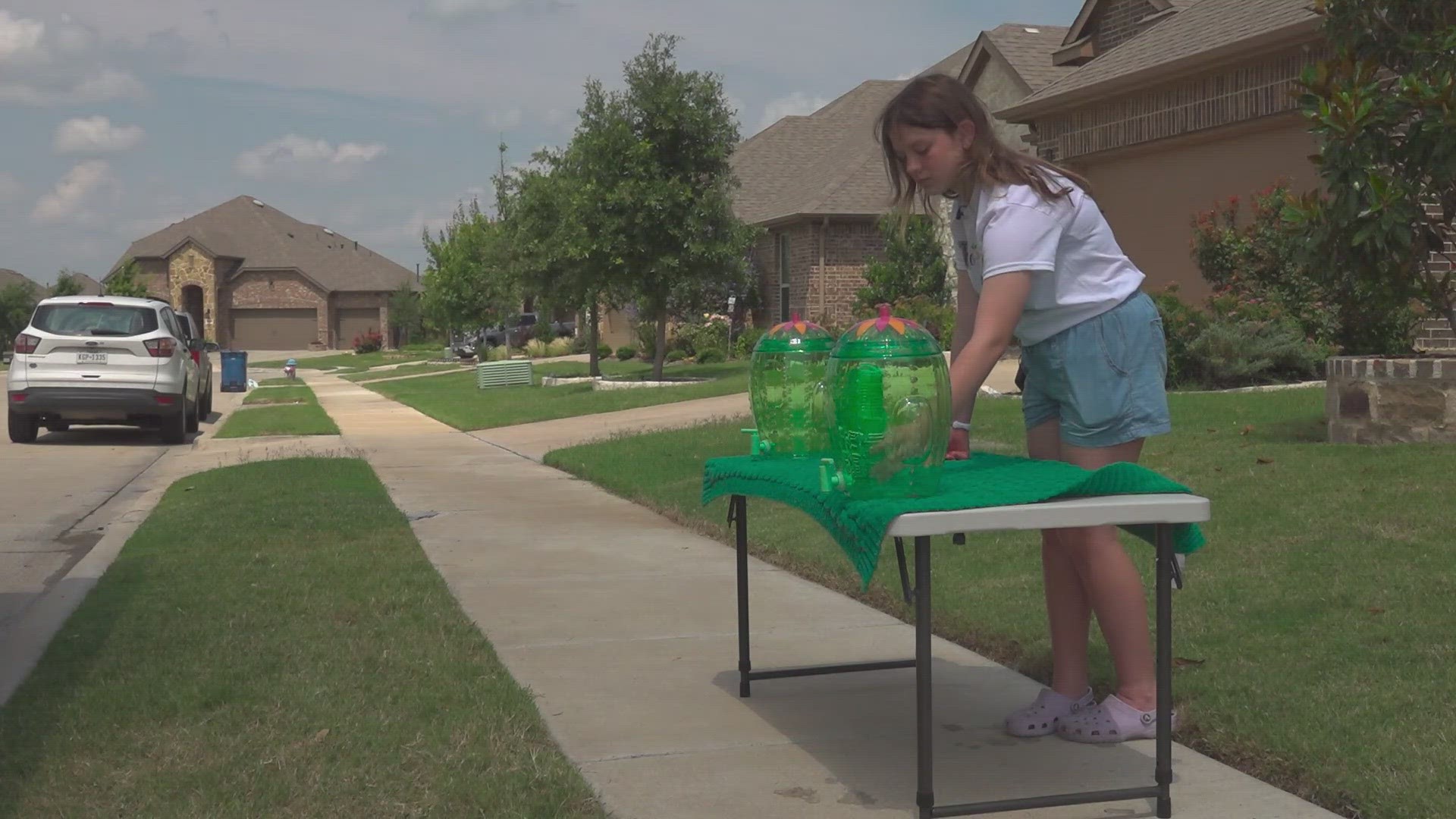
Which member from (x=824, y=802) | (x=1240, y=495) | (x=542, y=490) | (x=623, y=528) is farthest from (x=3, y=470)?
(x=824, y=802)

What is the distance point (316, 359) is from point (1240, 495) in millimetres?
57734

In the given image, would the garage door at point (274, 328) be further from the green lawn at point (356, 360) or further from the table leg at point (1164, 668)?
the table leg at point (1164, 668)

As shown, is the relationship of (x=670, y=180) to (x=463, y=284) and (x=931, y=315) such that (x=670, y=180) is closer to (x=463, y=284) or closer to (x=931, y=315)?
(x=931, y=315)

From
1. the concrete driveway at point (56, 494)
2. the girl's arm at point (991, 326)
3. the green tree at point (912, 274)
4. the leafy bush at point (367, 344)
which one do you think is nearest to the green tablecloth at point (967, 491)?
the girl's arm at point (991, 326)

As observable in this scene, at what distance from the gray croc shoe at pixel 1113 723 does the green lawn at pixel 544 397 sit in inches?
568

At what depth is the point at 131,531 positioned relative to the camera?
Result: 1014cm

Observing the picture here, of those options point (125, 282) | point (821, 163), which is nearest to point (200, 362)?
point (821, 163)

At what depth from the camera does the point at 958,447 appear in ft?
14.5

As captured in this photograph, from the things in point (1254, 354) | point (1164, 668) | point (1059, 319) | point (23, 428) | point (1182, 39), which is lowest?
point (23, 428)

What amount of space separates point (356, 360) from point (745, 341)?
30535 millimetres

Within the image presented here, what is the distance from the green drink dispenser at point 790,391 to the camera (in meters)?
4.86

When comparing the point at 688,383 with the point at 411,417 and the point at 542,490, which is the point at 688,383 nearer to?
the point at 411,417

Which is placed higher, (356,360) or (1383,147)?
(1383,147)

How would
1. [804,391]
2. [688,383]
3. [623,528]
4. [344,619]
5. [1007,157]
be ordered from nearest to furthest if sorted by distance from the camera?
[1007,157] → [804,391] → [344,619] → [623,528] → [688,383]
